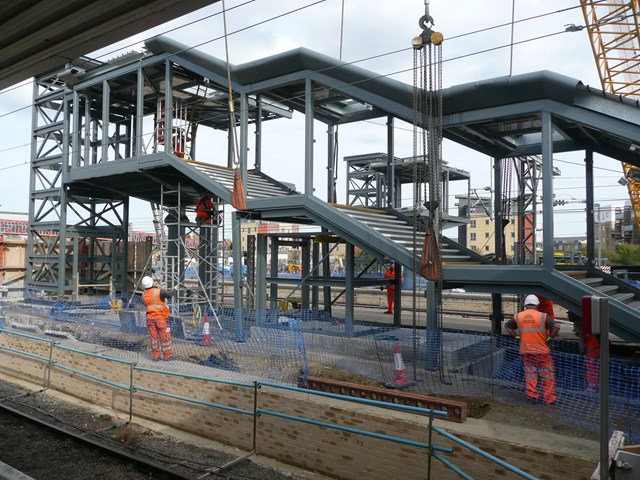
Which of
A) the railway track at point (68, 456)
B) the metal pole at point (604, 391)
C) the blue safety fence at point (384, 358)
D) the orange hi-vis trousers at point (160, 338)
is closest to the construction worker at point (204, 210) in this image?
the blue safety fence at point (384, 358)

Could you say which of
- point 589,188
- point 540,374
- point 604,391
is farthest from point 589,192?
point 604,391

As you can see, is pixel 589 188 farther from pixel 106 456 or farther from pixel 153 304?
pixel 106 456

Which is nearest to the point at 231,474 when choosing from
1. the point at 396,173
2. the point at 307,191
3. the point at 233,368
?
the point at 233,368

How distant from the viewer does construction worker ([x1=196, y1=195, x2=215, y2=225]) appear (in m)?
18.3

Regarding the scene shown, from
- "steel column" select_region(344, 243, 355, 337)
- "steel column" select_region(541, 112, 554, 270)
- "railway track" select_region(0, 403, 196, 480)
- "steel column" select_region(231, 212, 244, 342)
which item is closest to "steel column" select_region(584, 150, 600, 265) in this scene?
"steel column" select_region(541, 112, 554, 270)

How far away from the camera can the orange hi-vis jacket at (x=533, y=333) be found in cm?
827

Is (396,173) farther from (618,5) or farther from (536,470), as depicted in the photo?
(536,470)

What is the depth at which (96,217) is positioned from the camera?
75.3 ft

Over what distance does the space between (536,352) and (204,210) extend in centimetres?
1291

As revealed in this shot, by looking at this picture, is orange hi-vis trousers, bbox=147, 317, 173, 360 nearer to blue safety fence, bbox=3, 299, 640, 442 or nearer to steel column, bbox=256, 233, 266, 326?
blue safety fence, bbox=3, 299, 640, 442

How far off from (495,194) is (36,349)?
12379mm

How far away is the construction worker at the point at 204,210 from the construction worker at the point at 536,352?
1235 centimetres

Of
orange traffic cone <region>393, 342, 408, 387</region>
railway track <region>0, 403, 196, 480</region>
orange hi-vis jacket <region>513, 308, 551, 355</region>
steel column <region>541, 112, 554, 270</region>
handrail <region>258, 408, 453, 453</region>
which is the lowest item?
railway track <region>0, 403, 196, 480</region>

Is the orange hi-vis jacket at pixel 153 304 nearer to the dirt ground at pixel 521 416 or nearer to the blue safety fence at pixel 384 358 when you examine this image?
the blue safety fence at pixel 384 358
